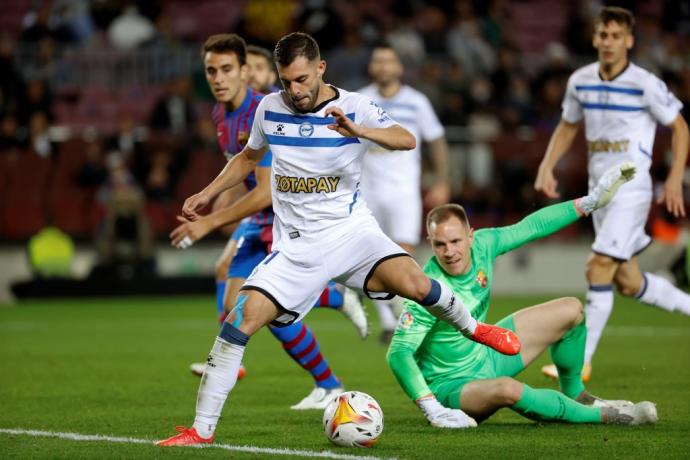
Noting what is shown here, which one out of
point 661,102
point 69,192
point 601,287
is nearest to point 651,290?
point 601,287

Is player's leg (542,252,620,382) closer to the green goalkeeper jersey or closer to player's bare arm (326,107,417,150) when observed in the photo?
the green goalkeeper jersey

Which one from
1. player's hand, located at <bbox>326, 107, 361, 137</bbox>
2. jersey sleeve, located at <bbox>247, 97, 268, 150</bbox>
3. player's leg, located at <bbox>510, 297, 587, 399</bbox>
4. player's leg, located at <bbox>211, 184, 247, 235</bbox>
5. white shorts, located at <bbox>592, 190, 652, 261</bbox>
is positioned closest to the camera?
player's hand, located at <bbox>326, 107, 361, 137</bbox>

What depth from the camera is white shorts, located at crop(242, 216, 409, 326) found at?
6.50 meters

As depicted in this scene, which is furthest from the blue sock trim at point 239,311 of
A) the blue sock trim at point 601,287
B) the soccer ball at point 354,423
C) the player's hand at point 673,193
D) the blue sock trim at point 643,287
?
the blue sock trim at point 643,287

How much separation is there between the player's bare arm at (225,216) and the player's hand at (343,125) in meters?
1.06

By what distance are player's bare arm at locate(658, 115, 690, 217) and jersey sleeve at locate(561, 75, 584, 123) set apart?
72 centimetres

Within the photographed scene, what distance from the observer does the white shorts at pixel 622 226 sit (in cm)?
932

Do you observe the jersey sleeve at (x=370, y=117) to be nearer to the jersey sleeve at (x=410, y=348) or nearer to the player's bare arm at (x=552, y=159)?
Answer: the jersey sleeve at (x=410, y=348)

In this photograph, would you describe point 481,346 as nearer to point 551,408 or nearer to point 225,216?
point 551,408

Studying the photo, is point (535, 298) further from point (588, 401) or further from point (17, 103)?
point (588, 401)

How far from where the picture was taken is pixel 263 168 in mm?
7777

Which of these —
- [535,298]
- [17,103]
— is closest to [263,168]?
[535,298]

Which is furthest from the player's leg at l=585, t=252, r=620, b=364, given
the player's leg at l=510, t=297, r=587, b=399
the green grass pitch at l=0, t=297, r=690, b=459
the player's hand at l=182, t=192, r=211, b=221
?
the player's hand at l=182, t=192, r=211, b=221

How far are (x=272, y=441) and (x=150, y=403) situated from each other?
203 cm
